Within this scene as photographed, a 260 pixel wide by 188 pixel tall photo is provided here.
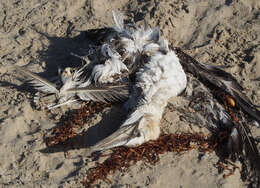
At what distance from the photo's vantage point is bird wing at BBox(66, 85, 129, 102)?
3.84 meters

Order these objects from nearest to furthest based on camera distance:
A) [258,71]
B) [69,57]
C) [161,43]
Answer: [161,43] → [258,71] → [69,57]

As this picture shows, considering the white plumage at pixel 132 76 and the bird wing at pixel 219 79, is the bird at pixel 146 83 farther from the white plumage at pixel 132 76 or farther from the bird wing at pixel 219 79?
the bird wing at pixel 219 79

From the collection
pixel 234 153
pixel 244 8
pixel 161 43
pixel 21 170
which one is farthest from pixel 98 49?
pixel 244 8

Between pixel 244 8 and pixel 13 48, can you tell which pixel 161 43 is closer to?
pixel 244 8

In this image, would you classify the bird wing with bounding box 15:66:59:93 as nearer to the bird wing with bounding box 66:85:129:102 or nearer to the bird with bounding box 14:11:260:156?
the bird with bounding box 14:11:260:156

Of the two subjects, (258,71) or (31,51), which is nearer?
(258,71)

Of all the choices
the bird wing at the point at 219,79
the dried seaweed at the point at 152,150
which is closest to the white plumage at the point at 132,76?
the dried seaweed at the point at 152,150

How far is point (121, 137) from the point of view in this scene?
3.29 m

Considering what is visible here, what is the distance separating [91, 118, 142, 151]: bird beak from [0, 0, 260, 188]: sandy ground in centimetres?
30

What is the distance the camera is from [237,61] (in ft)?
14.5

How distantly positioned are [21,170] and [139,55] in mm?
1826

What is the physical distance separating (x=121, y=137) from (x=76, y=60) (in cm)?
173

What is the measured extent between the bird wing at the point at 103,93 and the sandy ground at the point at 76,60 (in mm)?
222

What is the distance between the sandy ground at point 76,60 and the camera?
10.8ft
